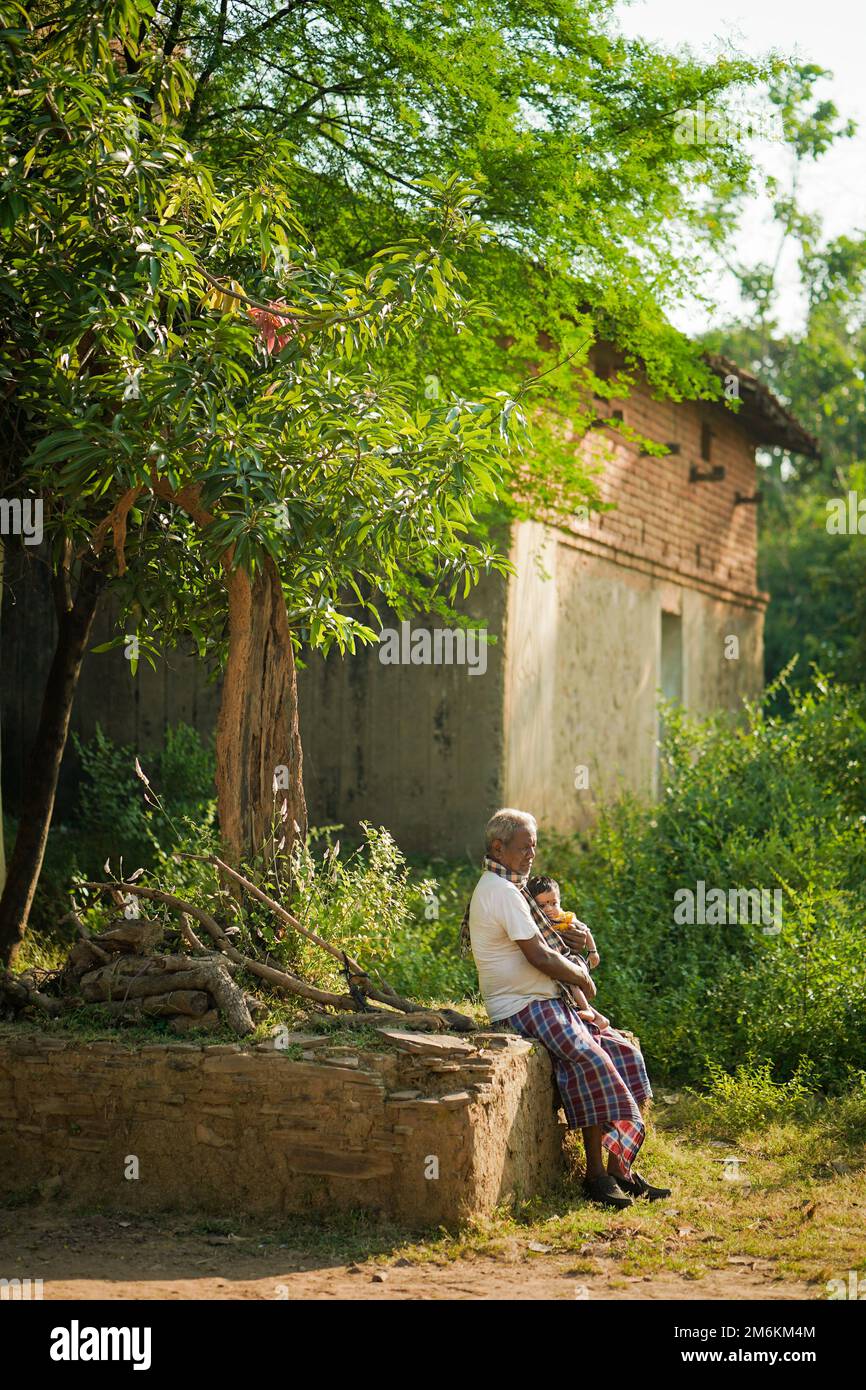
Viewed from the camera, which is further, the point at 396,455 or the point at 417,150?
the point at 417,150

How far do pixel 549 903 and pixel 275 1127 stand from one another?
5.22ft

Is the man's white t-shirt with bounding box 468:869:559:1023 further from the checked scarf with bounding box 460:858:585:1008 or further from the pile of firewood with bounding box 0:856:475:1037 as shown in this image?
the pile of firewood with bounding box 0:856:475:1037

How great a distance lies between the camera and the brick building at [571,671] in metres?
11.4

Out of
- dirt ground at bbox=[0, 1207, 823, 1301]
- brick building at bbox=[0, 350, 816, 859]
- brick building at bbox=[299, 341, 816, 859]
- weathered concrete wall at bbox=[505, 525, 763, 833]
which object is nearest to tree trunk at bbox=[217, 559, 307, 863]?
dirt ground at bbox=[0, 1207, 823, 1301]

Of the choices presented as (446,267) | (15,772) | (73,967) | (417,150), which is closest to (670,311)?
(417,150)

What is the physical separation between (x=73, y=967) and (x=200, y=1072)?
3.46 ft

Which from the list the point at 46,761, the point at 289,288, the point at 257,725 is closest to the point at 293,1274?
the point at 257,725

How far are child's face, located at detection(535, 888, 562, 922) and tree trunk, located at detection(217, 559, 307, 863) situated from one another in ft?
4.25

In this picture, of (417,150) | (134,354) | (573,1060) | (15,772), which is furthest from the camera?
(15,772)

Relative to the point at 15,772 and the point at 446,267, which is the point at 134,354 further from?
the point at 15,772

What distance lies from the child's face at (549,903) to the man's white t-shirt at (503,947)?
31 centimetres

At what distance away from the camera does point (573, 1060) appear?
6.01 meters

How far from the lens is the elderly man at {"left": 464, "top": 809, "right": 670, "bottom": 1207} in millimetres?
5941

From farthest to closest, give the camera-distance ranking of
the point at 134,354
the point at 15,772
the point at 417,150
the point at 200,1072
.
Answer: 1. the point at 15,772
2. the point at 417,150
3. the point at 134,354
4. the point at 200,1072
